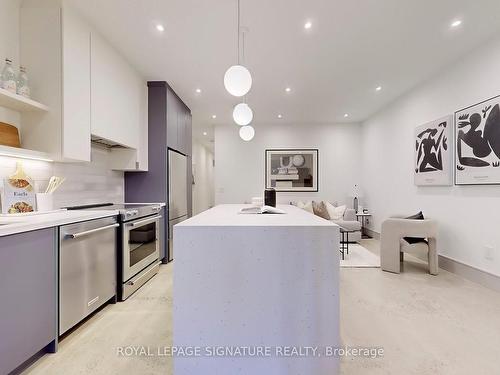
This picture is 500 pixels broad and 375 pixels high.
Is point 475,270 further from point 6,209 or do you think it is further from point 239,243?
point 6,209

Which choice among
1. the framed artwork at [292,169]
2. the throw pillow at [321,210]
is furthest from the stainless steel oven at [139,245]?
the framed artwork at [292,169]

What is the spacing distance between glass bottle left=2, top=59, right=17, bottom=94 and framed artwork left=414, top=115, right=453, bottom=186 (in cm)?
464

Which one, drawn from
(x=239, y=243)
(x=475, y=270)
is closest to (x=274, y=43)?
(x=239, y=243)

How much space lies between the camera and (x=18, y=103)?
1.92 meters

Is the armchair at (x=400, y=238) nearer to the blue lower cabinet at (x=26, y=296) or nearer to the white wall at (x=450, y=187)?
the white wall at (x=450, y=187)

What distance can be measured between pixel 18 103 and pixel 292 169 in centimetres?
519

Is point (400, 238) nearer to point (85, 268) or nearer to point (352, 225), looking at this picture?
point (352, 225)

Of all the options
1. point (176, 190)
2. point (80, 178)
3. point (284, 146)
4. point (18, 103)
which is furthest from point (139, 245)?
point (284, 146)

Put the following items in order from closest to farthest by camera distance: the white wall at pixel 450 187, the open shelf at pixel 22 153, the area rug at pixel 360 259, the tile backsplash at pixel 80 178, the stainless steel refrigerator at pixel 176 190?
1. the open shelf at pixel 22 153
2. the tile backsplash at pixel 80 178
3. the white wall at pixel 450 187
4. the area rug at pixel 360 259
5. the stainless steel refrigerator at pixel 176 190

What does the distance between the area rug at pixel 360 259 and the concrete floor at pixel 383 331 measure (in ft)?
2.13

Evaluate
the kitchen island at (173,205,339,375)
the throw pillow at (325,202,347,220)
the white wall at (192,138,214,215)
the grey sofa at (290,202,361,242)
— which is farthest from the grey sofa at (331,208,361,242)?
the white wall at (192,138,214,215)

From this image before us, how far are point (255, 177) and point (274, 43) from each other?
150 inches

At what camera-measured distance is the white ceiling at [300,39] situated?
222 cm

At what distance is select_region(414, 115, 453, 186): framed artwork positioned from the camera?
3.32m
